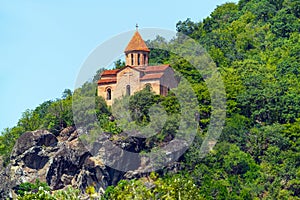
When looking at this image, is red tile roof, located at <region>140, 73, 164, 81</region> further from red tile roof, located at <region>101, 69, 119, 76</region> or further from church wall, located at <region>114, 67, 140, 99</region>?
red tile roof, located at <region>101, 69, 119, 76</region>

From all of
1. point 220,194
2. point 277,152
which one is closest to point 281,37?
Answer: point 277,152

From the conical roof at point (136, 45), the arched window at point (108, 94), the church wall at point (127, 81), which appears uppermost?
the conical roof at point (136, 45)

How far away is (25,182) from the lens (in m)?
59.0

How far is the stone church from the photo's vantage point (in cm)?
6059

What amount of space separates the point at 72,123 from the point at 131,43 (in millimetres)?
5853

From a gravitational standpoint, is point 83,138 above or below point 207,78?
below

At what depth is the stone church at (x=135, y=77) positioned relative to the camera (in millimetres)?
60594

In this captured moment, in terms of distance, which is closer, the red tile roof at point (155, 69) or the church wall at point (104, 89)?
the church wall at point (104, 89)

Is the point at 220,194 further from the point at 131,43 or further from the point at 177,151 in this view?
the point at 131,43

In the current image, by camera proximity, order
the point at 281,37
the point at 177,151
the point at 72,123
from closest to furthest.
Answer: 1. the point at 177,151
2. the point at 72,123
3. the point at 281,37

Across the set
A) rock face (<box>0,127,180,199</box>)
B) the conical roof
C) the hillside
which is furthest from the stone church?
rock face (<box>0,127,180,199</box>)

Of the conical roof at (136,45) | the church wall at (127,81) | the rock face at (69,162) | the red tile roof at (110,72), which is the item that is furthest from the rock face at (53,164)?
the conical roof at (136,45)

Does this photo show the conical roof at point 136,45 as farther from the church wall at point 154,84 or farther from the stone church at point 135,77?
the church wall at point 154,84

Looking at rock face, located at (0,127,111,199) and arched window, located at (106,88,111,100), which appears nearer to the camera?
rock face, located at (0,127,111,199)
